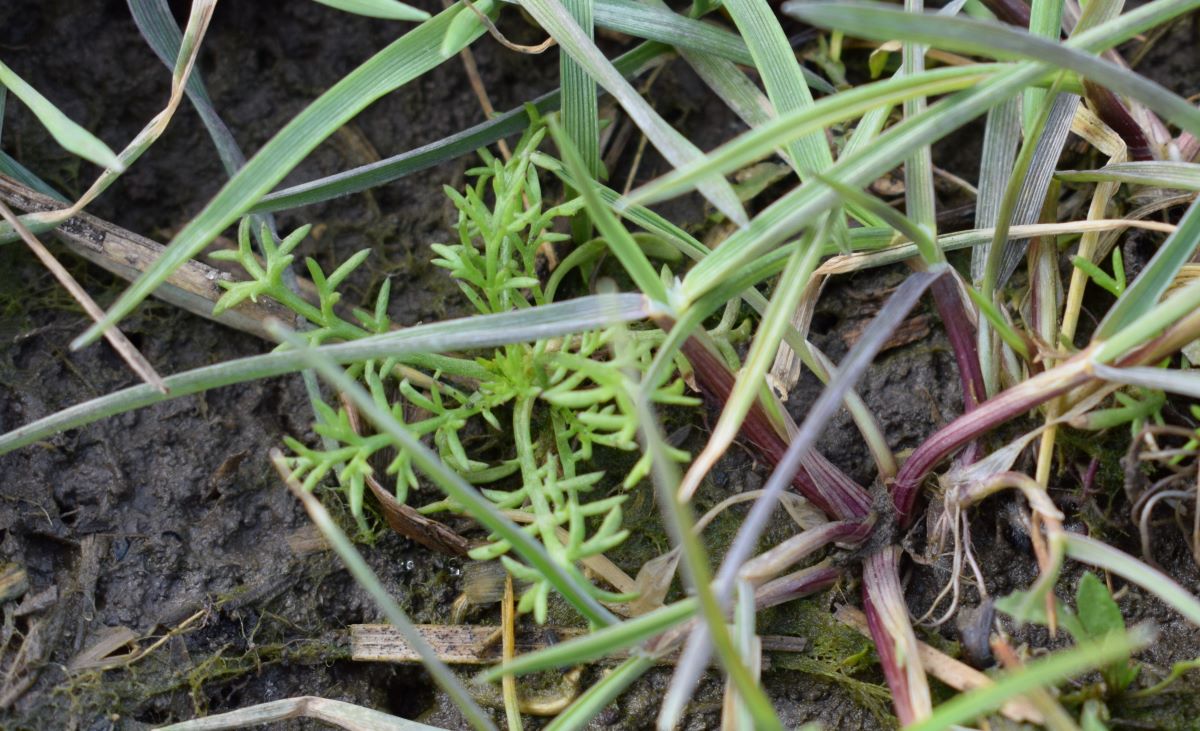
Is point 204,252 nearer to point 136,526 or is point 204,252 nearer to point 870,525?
point 136,526

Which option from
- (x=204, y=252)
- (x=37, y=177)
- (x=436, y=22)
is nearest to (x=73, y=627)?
(x=204, y=252)

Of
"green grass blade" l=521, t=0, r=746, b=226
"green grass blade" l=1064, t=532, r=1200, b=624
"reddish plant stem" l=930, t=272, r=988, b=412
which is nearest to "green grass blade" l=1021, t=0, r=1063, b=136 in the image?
"reddish plant stem" l=930, t=272, r=988, b=412

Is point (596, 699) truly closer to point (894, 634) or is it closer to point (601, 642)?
point (601, 642)

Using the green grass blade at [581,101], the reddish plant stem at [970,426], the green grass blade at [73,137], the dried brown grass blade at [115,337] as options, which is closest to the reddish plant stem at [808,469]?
the reddish plant stem at [970,426]

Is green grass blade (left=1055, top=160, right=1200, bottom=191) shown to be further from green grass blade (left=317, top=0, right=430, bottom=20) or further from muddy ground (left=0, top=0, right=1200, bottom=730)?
green grass blade (left=317, top=0, right=430, bottom=20)

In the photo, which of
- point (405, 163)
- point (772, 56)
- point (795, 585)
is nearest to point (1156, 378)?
point (795, 585)

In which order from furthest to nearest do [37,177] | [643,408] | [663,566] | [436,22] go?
[37,177]
[436,22]
[663,566]
[643,408]
